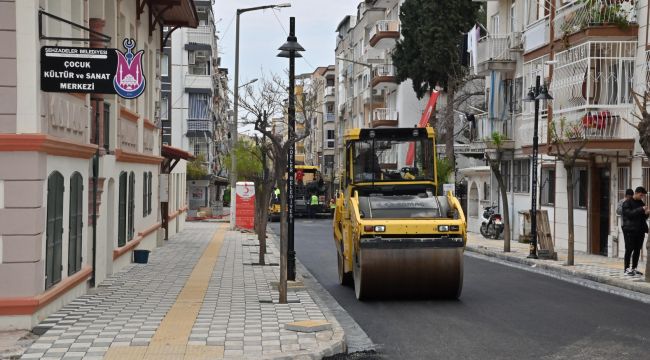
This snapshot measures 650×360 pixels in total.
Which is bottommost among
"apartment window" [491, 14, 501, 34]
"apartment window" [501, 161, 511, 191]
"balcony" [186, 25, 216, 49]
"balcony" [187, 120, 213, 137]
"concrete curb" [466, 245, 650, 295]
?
"concrete curb" [466, 245, 650, 295]

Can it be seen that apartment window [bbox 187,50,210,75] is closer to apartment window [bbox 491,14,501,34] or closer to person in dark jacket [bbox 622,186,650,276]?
apartment window [bbox 491,14,501,34]

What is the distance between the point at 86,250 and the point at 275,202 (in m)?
38.2

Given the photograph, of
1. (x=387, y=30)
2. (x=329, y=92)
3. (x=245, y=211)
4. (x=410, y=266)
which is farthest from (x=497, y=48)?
(x=329, y=92)

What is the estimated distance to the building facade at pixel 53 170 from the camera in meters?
11.2

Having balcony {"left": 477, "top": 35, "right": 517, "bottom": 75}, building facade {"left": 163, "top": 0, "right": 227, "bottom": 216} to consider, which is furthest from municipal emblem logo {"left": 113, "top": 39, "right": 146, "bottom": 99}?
building facade {"left": 163, "top": 0, "right": 227, "bottom": 216}

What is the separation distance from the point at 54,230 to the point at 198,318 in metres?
2.34

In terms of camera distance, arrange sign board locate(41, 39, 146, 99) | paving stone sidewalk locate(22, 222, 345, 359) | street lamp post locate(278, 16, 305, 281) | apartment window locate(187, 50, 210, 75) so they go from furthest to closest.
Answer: apartment window locate(187, 50, 210, 75)
street lamp post locate(278, 16, 305, 281)
sign board locate(41, 39, 146, 99)
paving stone sidewalk locate(22, 222, 345, 359)

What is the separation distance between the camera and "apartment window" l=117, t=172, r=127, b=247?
20.1 metres

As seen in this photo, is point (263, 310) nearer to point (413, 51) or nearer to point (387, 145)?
point (387, 145)

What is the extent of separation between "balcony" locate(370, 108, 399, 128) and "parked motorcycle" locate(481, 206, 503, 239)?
74.5 ft

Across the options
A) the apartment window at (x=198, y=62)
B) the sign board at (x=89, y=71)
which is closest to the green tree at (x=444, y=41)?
the apartment window at (x=198, y=62)

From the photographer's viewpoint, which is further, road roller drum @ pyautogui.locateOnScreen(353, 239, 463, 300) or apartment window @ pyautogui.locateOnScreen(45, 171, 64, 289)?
road roller drum @ pyautogui.locateOnScreen(353, 239, 463, 300)

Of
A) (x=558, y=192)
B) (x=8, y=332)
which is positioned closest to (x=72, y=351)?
(x=8, y=332)

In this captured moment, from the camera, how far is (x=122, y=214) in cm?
2047
